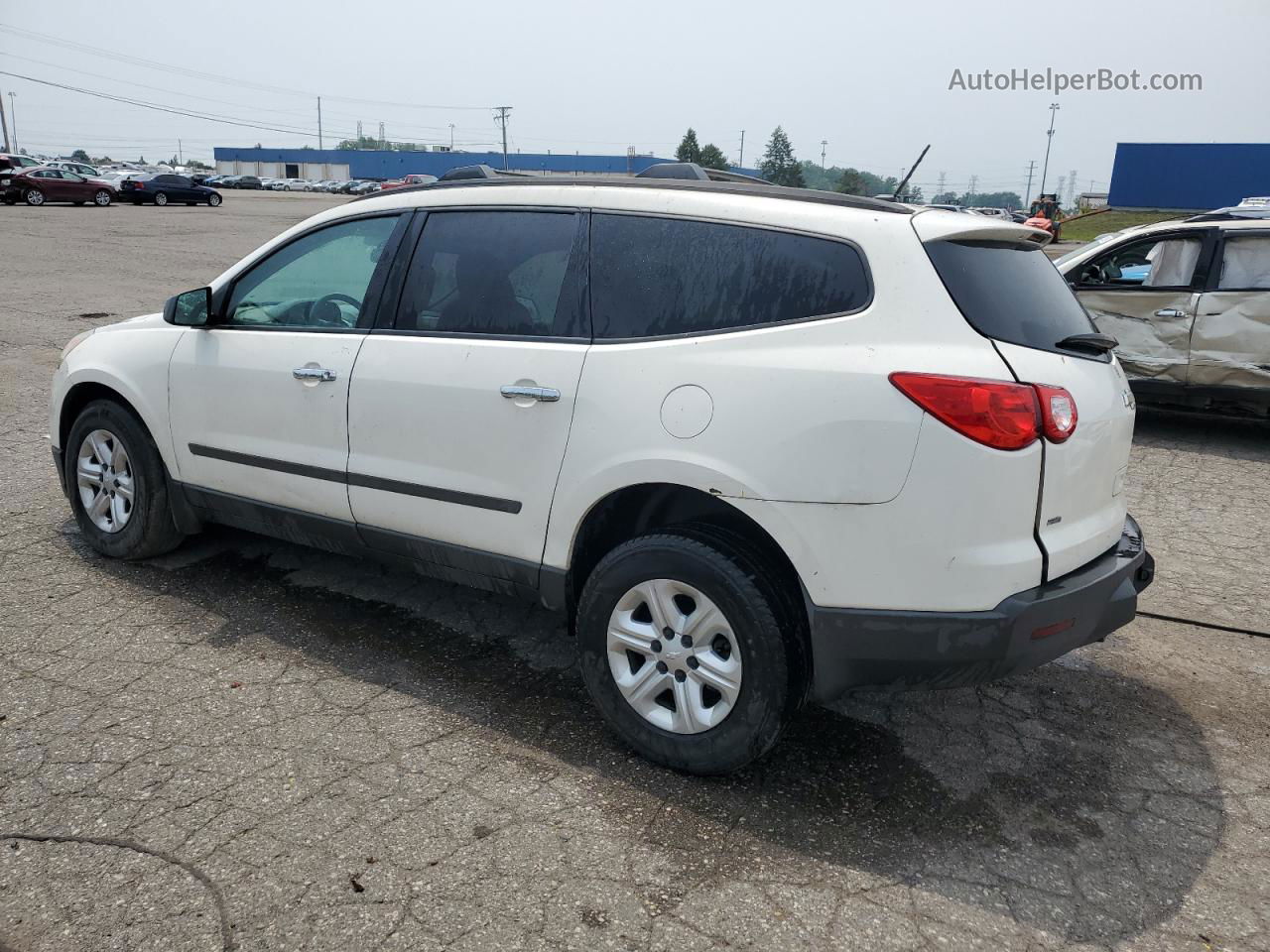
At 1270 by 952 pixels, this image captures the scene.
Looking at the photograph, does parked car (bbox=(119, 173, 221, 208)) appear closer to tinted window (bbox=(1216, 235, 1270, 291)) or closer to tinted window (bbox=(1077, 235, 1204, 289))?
tinted window (bbox=(1077, 235, 1204, 289))

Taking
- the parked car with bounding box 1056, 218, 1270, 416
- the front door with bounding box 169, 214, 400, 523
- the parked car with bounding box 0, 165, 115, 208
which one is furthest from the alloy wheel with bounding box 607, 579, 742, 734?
the parked car with bounding box 0, 165, 115, 208

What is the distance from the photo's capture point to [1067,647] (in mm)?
2826

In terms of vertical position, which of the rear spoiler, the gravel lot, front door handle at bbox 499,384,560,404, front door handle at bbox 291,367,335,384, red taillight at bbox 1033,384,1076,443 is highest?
the rear spoiler

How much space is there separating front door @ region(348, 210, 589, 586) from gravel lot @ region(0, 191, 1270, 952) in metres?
0.61

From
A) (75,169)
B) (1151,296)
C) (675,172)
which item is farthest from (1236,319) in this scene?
(75,169)

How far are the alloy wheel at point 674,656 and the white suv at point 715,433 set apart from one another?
0.01m

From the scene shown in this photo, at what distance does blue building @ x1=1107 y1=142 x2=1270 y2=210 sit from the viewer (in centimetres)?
4756

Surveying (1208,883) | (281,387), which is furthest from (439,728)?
(1208,883)

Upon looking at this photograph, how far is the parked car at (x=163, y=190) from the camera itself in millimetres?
38094

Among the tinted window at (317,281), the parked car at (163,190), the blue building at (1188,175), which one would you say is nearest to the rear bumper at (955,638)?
the tinted window at (317,281)

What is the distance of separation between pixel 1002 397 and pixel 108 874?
105 inches

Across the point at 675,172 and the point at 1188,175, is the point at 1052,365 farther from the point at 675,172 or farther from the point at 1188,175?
the point at 1188,175

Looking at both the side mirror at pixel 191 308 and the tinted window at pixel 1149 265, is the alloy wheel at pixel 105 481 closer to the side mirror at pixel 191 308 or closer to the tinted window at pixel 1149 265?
the side mirror at pixel 191 308

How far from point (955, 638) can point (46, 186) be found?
38800 mm
